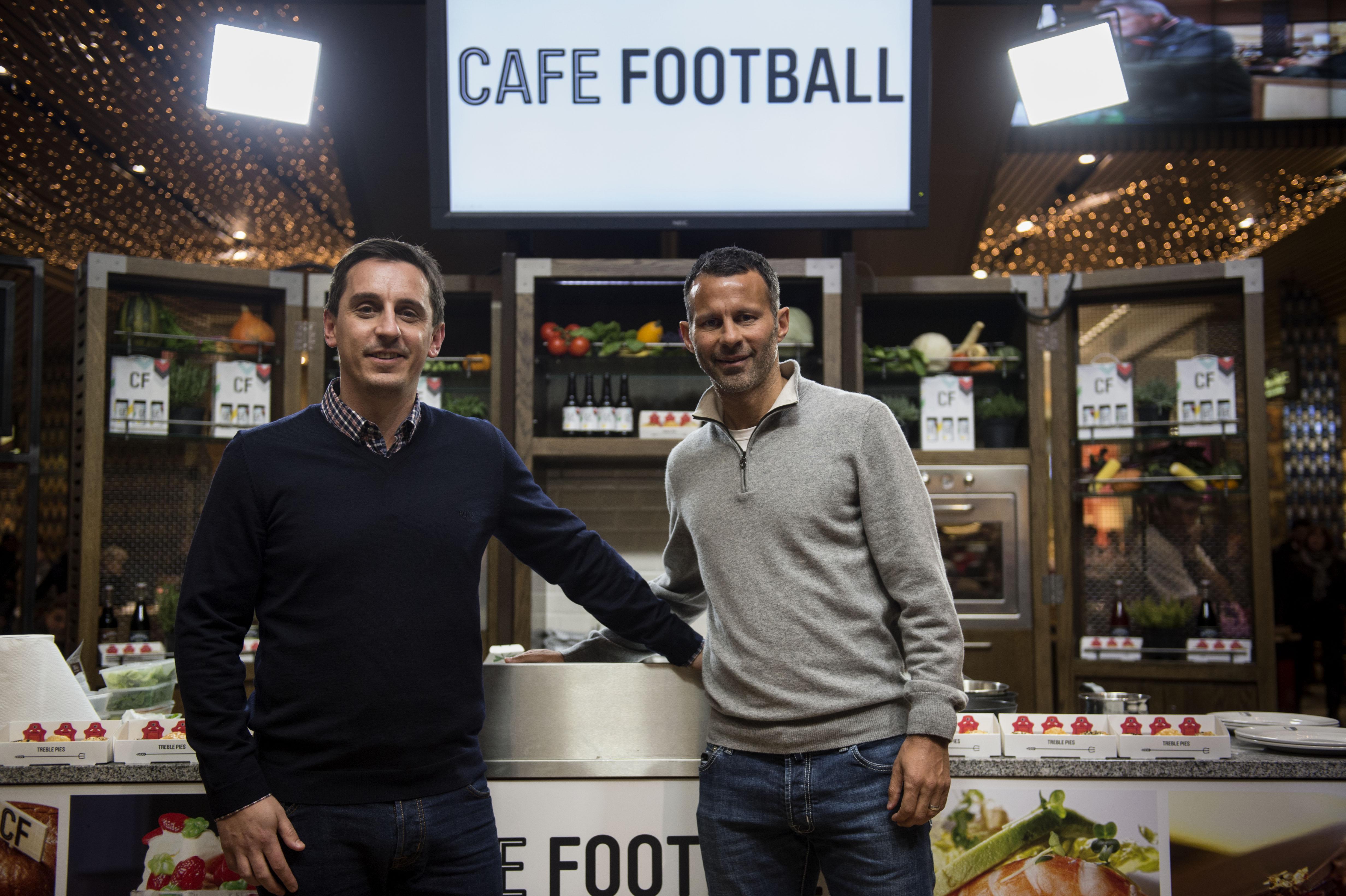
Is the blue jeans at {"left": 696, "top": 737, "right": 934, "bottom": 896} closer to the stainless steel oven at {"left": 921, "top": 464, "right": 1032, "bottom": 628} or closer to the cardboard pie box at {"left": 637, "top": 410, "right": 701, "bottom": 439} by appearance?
the cardboard pie box at {"left": 637, "top": 410, "right": 701, "bottom": 439}

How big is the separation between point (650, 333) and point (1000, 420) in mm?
1619

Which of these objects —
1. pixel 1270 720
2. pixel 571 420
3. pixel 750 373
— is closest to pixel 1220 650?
pixel 1270 720

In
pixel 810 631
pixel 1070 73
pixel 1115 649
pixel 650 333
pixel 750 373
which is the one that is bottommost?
pixel 1115 649

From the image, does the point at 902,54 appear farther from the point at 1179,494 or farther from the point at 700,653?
the point at 700,653

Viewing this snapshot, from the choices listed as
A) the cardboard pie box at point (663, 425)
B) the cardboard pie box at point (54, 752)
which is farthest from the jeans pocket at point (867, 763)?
the cardboard pie box at point (663, 425)

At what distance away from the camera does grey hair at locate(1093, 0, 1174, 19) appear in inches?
286

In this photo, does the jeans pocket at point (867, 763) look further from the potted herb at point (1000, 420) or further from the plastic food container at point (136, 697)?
the potted herb at point (1000, 420)

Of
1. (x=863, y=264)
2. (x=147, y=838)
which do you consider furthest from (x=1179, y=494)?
(x=147, y=838)

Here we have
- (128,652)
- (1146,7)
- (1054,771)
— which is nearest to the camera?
(1054,771)

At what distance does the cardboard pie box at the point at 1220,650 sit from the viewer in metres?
4.04

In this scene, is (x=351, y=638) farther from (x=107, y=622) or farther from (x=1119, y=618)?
(x=1119, y=618)

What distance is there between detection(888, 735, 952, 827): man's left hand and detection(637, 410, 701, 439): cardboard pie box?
2685 mm

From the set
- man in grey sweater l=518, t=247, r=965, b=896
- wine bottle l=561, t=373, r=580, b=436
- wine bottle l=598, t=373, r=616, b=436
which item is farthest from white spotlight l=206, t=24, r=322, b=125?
man in grey sweater l=518, t=247, r=965, b=896

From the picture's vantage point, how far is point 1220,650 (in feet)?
13.3
